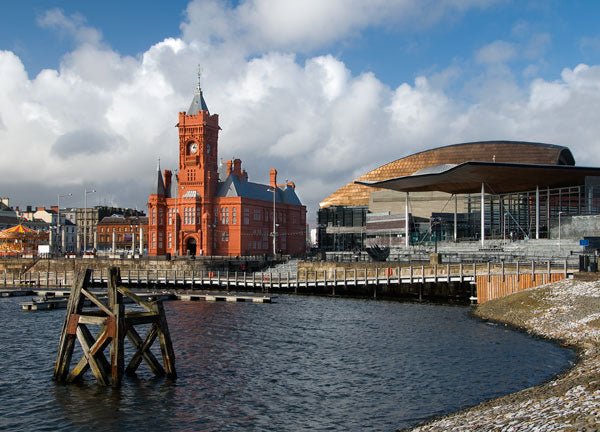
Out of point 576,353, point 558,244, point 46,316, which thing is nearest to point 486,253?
point 558,244

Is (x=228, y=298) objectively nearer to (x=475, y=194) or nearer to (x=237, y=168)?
(x=237, y=168)

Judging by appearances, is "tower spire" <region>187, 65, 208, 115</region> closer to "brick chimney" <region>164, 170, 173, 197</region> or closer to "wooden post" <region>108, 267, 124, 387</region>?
"brick chimney" <region>164, 170, 173, 197</region>

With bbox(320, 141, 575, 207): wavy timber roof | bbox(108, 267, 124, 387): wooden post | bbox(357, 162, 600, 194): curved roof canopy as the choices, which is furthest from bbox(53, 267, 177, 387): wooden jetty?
bbox(320, 141, 575, 207): wavy timber roof

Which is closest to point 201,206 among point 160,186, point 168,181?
point 160,186

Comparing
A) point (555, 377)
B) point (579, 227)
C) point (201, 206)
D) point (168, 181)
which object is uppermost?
point (168, 181)

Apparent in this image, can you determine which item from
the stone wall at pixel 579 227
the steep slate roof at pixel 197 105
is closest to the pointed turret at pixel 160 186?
the steep slate roof at pixel 197 105

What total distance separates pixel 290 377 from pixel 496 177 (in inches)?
2287

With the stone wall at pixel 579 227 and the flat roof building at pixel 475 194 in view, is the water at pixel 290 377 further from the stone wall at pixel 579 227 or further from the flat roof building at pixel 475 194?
the flat roof building at pixel 475 194

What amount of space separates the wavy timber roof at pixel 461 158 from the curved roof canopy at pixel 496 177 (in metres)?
27.3

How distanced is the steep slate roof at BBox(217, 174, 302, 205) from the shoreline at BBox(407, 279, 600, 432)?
63.0m

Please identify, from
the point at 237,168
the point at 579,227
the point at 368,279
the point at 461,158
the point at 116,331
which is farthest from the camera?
the point at 461,158

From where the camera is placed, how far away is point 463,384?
→ 25.9 meters

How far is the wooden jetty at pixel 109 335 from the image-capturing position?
2481 cm

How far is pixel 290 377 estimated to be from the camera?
90.8 feet
